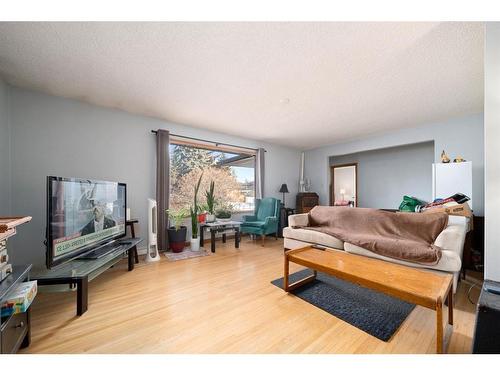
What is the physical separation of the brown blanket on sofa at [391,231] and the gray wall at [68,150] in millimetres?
3150

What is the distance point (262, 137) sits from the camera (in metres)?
4.60

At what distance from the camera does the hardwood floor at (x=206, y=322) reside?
50.3 inches

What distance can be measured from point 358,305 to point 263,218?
267cm

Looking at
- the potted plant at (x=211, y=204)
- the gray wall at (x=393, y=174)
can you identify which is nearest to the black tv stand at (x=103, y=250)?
the potted plant at (x=211, y=204)

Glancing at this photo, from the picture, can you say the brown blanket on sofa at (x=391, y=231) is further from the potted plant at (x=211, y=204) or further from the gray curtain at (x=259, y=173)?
the potted plant at (x=211, y=204)

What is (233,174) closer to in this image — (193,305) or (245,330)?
(193,305)

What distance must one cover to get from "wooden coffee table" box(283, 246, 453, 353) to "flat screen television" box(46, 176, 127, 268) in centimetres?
210

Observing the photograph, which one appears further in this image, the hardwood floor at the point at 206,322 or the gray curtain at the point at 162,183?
the gray curtain at the point at 162,183

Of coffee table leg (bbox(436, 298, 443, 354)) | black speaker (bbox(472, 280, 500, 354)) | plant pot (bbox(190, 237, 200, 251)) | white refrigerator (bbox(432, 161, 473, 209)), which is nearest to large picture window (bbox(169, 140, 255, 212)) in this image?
plant pot (bbox(190, 237, 200, 251))

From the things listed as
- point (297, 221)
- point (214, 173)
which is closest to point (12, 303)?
point (297, 221)

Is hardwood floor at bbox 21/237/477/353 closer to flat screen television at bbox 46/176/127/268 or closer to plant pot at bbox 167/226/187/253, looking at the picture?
flat screen television at bbox 46/176/127/268

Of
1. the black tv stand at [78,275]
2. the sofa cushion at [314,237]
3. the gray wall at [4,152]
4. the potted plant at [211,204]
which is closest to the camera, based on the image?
the black tv stand at [78,275]
